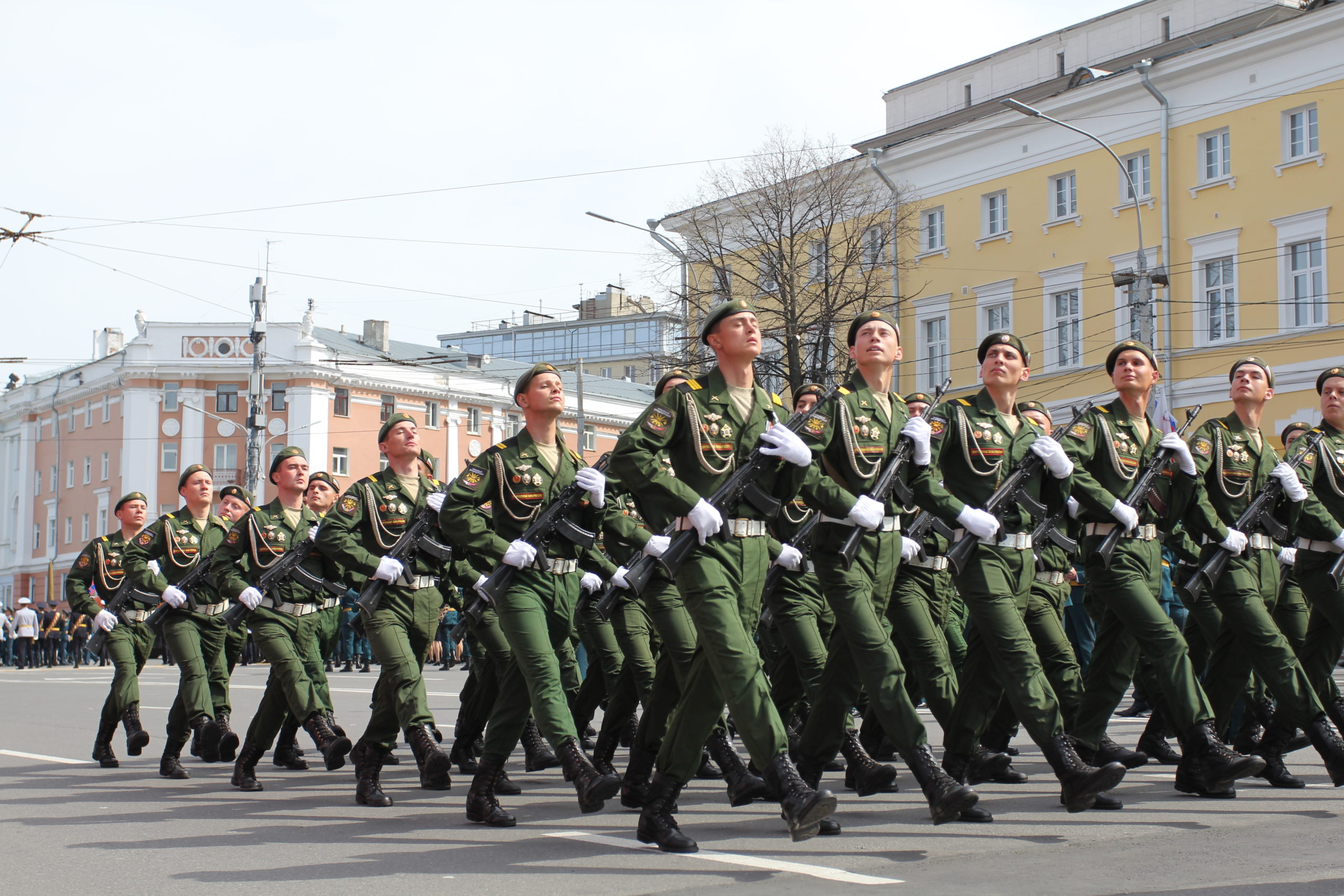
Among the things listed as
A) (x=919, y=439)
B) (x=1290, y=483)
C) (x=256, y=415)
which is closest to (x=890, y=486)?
(x=919, y=439)

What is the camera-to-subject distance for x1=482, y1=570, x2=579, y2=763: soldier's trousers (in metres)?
7.09

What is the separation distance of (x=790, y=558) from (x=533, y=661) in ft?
4.26

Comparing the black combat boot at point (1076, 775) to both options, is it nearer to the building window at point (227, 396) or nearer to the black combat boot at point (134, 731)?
the black combat boot at point (134, 731)

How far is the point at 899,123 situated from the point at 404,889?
3970 centimetres

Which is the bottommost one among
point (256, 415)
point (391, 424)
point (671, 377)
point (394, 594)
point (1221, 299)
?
point (394, 594)

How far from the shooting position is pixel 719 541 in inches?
242

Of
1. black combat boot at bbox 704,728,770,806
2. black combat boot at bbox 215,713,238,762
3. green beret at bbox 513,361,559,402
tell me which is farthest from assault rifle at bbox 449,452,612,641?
black combat boot at bbox 215,713,238,762

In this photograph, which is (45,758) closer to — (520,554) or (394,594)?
(394,594)

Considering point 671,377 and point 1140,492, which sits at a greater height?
point 671,377

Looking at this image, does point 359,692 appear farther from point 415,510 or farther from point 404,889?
point 404,889

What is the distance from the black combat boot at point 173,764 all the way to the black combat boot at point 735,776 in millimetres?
3488

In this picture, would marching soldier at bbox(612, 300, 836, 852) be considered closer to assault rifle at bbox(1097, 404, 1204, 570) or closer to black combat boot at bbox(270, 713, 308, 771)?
assault rifle at bbox(1097, 404, 1204, 570)

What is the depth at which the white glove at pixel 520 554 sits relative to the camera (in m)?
7.30

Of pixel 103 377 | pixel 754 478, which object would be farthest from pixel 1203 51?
pixel 103 377
